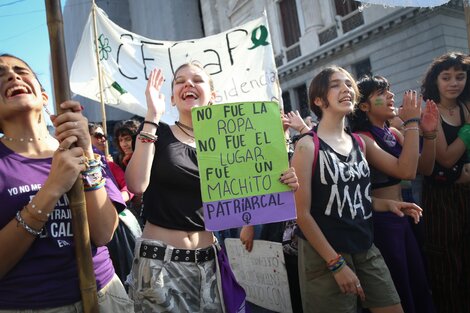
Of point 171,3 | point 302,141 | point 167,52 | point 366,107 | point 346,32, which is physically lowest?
point 302,141

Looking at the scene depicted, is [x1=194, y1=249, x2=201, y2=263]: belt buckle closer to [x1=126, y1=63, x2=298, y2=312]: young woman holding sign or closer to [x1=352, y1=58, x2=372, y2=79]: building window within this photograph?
[x1=126, y1=63, x2=298, y2=312]: young woman holding sign

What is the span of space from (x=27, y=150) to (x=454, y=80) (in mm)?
2827

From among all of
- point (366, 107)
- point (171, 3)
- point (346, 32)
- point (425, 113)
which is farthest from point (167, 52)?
point (171, 3)

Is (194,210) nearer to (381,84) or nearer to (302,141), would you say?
(302,141)

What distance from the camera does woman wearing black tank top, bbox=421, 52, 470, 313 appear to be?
2588 mm

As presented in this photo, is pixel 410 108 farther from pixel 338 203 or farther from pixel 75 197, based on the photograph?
pixel 75 197

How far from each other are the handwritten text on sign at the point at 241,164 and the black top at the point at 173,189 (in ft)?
0.30

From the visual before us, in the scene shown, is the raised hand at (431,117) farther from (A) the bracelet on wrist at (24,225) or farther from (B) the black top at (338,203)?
(A) the bracelet on wrist at (24,225)

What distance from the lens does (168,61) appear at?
17.2 ft

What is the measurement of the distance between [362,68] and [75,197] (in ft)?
53.7

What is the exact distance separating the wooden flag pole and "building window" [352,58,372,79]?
15.8 m

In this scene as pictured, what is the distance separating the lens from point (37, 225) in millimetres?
1274

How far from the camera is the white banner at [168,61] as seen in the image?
5176 mm

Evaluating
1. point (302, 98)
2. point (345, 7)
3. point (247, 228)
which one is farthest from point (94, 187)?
point (302, 98)
